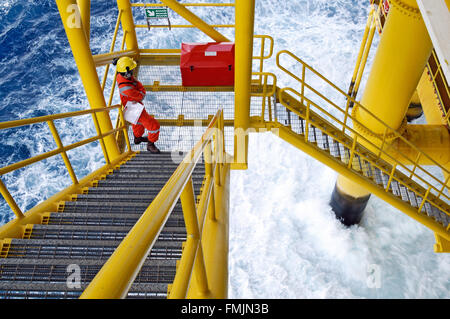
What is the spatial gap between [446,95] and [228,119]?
4.48m

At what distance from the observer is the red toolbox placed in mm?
5887

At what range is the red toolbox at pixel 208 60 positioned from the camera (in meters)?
5.89

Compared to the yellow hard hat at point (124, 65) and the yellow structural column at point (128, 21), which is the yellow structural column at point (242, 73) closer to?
the yellow hard hat at point (124, 65)

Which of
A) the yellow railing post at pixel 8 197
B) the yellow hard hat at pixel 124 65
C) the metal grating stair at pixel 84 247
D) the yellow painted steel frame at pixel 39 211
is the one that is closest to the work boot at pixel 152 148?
the yellow painted steel frame at pixel 39 211

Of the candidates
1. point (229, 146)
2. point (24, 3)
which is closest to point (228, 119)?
point (229, 146)

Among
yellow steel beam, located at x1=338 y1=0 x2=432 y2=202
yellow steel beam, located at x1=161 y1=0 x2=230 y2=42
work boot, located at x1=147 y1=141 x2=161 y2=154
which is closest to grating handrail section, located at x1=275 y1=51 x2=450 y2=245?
yellow steel beam, located at x1=338 y1=0 x2=432 y2=202

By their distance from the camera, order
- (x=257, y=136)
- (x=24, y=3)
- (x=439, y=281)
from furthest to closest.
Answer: (x=24, y=3) → (x=257, y=136) → (x=439, y=281)

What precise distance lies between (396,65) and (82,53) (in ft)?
15.5

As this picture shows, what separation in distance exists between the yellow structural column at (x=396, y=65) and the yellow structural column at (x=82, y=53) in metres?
4.42

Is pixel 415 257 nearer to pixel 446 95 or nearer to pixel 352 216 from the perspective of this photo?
pixel 352 216

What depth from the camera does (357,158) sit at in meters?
6.05

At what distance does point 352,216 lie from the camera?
835cm

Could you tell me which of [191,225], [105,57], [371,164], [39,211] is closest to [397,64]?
[371,164]
